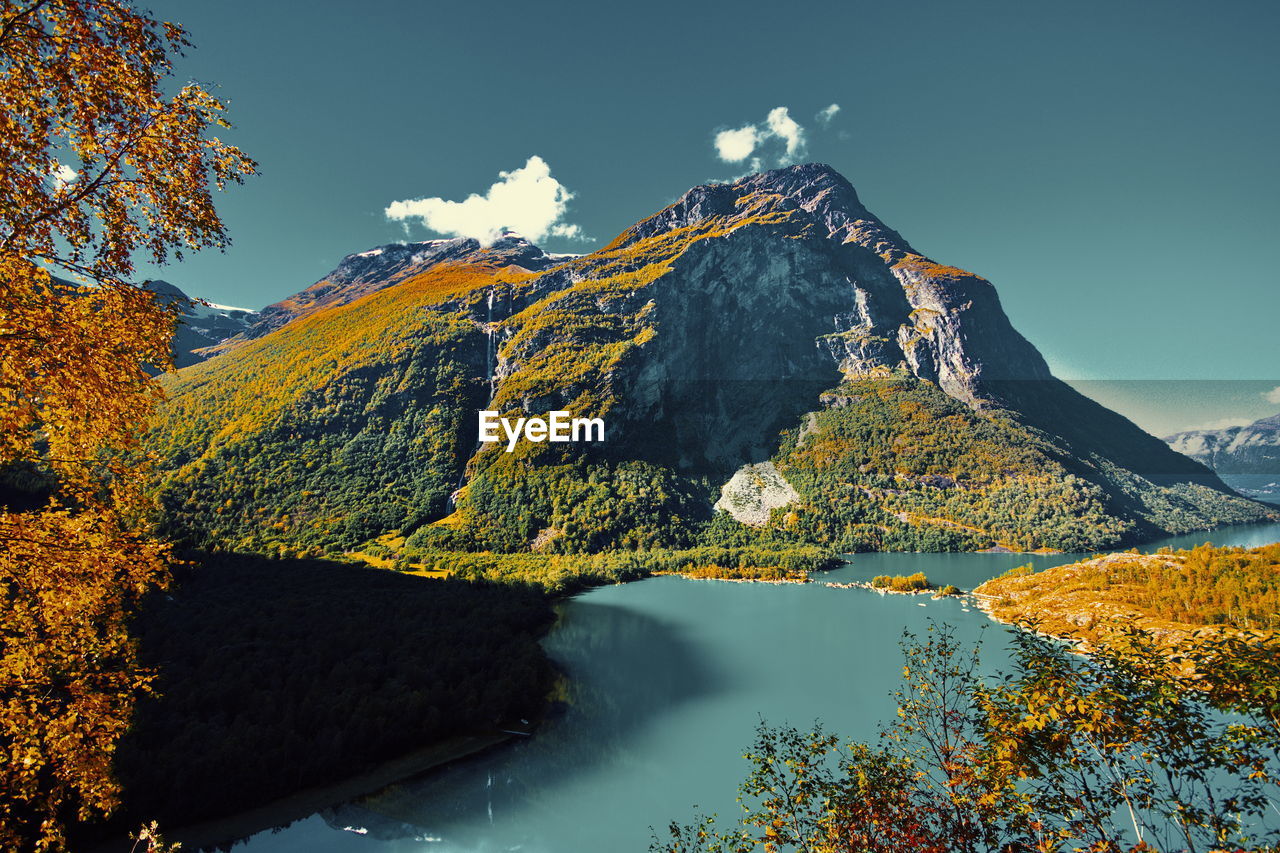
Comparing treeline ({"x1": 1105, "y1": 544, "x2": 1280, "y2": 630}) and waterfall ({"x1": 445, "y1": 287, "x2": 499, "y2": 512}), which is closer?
treeline ({"x1": 1105, "y1": 544, "x2": 1280, "y2": 630})

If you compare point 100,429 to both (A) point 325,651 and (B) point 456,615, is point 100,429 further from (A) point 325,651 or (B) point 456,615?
(B) point 456,615

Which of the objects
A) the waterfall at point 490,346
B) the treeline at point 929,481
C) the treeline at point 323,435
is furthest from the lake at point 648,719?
the waterfall at point 490,346

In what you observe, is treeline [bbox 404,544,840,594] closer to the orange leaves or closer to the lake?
the lake

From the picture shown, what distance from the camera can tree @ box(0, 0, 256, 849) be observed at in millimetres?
5816

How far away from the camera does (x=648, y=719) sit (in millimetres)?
34500

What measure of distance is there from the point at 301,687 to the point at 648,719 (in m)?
20.8

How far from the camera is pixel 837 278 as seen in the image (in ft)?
618

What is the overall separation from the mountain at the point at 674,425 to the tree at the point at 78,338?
103 meters

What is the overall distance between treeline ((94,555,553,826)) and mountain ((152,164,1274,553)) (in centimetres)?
5688

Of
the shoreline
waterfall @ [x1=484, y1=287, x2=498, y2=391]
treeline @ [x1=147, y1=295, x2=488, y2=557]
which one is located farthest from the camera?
waterfall @ [x1=484, y1=287, x2=498, y2=391]

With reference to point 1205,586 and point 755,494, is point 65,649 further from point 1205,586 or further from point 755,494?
point 755,494

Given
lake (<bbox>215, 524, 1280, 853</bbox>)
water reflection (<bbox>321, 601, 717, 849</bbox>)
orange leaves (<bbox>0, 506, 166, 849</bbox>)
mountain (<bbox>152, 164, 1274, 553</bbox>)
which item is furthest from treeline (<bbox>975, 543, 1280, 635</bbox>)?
orange leaves (<bbox>0, 506, 166, 849</bbox>)

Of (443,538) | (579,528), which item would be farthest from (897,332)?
(443,538)

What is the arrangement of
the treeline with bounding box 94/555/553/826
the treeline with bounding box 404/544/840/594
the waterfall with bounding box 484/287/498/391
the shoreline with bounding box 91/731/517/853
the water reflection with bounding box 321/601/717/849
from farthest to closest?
the waterfall with bounding box 484/287/498/391
the treeline with bounding box 404/544/840/594
the treeline with bounding box 94/555/553/826
the water reflection with bounding box 321/601/717/849
the shoreline with bounding box 91/731/517/853
